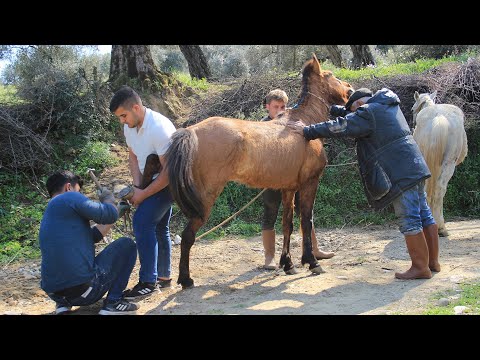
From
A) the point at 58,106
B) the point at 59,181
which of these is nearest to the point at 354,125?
the point at 59,181

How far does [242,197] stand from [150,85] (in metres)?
3.65

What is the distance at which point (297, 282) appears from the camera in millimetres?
5801

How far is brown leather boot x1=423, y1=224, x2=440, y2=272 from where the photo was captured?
225 inches

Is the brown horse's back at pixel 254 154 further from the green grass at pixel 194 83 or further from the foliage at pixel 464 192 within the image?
the green grass at pixel 194 83

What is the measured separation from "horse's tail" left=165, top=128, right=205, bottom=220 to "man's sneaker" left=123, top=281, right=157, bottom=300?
2.87 feet

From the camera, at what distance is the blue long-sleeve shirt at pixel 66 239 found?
4.49m

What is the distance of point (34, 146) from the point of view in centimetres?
964

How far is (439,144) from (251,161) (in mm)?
3265

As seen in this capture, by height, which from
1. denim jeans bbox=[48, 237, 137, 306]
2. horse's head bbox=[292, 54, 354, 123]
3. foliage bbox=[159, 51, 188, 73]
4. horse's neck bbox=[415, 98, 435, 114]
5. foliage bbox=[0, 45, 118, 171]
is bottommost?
denim jeans bbox=[48, 237, 137, 306]

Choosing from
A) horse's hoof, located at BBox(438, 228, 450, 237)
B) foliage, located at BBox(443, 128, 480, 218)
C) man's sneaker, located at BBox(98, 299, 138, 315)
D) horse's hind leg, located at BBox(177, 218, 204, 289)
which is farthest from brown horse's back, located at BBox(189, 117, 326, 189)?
foliage, located at BBox(443, 128, 480, 218)

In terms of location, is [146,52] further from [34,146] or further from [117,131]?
[34,146]

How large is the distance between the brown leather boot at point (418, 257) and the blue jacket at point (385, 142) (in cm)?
46

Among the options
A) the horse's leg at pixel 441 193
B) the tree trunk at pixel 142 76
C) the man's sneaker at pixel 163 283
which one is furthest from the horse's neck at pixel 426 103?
the tree trunk at pixel 142 76

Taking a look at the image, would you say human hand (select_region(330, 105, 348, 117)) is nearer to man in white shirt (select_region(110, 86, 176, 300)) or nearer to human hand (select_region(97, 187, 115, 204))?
man in white shirt (select_region(110, 86, 176, 300))
